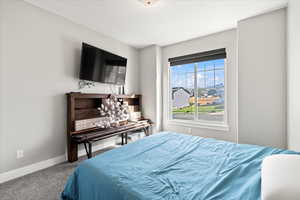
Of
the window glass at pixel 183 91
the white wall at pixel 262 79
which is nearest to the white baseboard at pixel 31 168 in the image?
the window glass at pixel 183 91

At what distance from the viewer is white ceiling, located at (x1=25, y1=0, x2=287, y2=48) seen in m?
2.11

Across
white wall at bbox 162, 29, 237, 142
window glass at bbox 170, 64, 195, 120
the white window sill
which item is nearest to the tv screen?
window glass at bbox 170, 64, 195, 120

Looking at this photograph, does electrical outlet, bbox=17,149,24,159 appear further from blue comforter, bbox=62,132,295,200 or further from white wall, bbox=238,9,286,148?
white wall, bbox=238,9,286,148

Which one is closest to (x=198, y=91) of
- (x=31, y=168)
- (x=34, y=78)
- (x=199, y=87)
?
(x=199, y=87)

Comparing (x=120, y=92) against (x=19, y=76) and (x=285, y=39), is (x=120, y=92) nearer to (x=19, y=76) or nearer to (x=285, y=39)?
(x=19, y=76)

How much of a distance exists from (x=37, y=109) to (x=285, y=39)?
4099 mm

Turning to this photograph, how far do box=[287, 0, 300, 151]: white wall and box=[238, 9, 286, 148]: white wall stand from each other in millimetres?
196

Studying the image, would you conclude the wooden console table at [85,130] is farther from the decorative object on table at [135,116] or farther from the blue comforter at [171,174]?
the blue comforter at [171,174]

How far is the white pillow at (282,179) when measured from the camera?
657 mm

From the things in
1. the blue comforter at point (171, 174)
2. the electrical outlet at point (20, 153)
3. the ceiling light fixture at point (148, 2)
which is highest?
the ceiling light fixture at point (148, 2)

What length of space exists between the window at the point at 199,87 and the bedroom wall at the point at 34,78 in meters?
2.41

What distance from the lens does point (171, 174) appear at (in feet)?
3.52

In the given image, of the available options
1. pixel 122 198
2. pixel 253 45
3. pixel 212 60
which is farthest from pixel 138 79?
pixel 122 198

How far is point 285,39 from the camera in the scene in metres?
2.21
